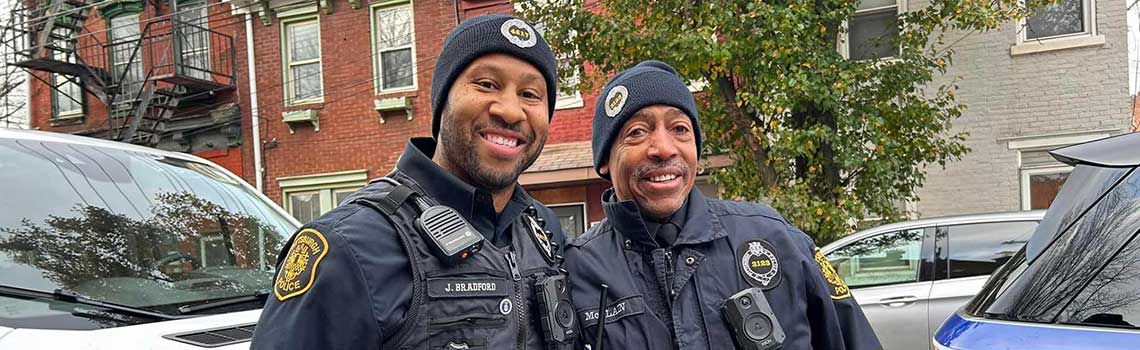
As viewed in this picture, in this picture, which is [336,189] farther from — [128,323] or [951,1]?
[128,323]

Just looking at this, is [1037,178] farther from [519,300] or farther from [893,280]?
[519,300]

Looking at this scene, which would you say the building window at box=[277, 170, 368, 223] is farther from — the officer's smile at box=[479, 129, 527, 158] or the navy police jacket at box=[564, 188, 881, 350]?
the officer's smile at box=[479, 129, 527, 158]

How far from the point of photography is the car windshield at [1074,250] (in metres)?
2.07

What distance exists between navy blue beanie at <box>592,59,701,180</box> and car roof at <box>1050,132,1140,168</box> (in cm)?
108

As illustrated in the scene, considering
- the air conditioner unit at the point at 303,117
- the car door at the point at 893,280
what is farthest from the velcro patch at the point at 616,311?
the air conditioner unit at the point at 303,117

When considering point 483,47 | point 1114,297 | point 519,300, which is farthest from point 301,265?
point 1114,297

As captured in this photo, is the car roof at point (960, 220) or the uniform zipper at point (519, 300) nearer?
the uniform zipper at point (519, 300)

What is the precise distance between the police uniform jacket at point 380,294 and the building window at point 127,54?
13.9m

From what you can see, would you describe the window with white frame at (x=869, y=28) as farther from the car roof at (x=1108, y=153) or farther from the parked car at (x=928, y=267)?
the car roof at (x=1108, y=153)

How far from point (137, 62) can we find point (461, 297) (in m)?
14.5

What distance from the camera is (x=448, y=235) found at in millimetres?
1553

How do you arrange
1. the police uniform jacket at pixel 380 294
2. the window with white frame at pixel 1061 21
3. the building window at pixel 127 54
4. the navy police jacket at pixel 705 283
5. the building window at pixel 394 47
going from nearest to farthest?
the police uniform jacket at pixel 380 294 → the navy police jacket at pixel 705 283 → the window with white frame at pixel 1061 21 → the building window at pixel 394 47 → the building window at pixel 127 54

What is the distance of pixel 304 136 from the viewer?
42.1ft

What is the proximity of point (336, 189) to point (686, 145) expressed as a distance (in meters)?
11.3
